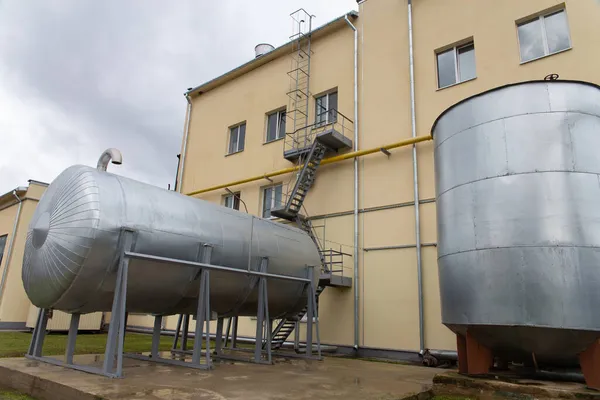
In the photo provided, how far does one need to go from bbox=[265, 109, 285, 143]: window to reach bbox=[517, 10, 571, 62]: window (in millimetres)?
9225

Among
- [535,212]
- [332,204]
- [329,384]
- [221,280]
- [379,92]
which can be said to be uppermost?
[379,92]

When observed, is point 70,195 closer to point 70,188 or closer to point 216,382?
point 70,188

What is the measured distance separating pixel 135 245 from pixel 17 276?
1675 centimetres

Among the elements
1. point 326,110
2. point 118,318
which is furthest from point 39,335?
point 326,110

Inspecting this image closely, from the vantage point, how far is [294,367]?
9.46 meters

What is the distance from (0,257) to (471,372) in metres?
24.5

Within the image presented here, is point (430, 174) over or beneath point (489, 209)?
over

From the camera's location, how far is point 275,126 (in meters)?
18.2

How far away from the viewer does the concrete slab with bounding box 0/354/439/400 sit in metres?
6.08

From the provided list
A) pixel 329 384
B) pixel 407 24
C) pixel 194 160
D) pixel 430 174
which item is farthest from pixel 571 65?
pixel 194 160

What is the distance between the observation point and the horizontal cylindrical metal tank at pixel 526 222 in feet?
19.6

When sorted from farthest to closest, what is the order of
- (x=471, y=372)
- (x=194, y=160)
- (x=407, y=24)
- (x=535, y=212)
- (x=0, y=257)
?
1. (x=0, y=257)
2. (x=194, y=160)
3. (x=407, y=24)
4. (x=471, y=372)
5. (x=535, y=212)

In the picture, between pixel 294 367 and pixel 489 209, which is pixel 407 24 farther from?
pixel 294 367

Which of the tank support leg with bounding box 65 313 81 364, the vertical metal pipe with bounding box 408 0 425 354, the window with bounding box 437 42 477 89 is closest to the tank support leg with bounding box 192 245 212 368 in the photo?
the tank support leg with bounding box 65 313 81 364
